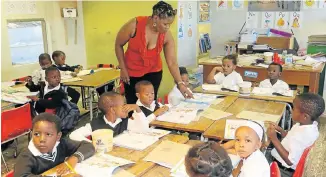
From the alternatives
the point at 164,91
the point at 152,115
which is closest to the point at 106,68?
the point at 164,91

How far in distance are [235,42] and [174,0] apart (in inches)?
78.4

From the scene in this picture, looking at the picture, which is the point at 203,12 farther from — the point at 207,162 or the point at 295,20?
the point at 207,162

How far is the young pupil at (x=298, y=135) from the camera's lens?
7.17 ft

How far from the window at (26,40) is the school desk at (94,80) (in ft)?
3.42

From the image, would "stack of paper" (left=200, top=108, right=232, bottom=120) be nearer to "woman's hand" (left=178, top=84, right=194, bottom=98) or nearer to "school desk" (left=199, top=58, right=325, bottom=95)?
"woman's hand" (left=178, top=84, right=194, bottom=98)

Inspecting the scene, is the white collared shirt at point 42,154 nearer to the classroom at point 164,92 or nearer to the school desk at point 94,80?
the classroom at point 164,92

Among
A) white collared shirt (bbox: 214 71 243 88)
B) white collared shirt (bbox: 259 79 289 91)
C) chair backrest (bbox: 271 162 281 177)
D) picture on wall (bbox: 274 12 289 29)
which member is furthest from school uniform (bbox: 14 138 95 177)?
picture on wall (bbox: 274 12 289 29)

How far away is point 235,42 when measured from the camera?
678cm

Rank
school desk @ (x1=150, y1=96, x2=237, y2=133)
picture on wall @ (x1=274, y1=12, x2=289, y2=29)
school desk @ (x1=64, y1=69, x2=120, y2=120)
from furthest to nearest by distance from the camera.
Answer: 1. picture on wall @ (x1=274, y1=12, x2=289, y2=29)
2. school desk @ (x1=64, y1=69, x2=120, y2=120)
3. school desk @ (x1=150, y1=96, x2=237, y2=133)

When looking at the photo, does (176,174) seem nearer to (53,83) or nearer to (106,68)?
(53,83)

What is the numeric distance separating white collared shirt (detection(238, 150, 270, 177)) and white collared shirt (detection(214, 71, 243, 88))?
75.9 inches

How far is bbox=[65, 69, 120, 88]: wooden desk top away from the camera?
4.19m

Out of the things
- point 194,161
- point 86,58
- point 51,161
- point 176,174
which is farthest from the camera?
point 86,58

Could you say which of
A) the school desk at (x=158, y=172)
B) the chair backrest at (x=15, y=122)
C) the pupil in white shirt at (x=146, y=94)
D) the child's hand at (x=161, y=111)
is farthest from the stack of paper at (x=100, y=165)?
the chair backrest at (x=15, y=122)
